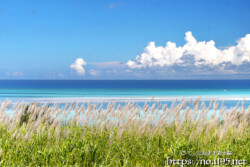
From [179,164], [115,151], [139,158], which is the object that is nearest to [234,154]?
[179,164]

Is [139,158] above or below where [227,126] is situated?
below

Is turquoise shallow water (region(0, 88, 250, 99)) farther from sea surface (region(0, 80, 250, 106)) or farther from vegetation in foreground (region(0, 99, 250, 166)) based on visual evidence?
vegetation in foreground (region(0, 99, 250, 166))

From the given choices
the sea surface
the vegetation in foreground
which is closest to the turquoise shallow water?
the sea surface

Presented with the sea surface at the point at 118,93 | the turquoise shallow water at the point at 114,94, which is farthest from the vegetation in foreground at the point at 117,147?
the turquoise shallow water at the point at 114,94

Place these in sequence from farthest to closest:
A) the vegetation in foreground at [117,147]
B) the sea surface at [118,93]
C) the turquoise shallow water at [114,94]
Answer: the turquoise shallow water at [114,94] < the sea surface at [118,93] < the vegetation in foreground at [117,147]

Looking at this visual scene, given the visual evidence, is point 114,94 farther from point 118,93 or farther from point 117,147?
point 117,147

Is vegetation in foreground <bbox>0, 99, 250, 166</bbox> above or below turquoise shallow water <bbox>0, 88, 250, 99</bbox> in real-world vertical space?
below

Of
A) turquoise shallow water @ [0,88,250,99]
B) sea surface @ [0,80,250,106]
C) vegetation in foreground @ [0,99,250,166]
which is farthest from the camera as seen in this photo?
turquoise shallow water @ [0,88,250,99]

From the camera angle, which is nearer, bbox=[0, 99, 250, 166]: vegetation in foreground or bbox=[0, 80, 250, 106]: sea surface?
bbox=[0, 99, 250, 166]: vegetation in foreground

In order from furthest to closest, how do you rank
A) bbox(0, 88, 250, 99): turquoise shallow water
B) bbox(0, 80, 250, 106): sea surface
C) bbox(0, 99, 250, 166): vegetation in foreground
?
bbox(0, 88, 250, 99): turquoise shallow water
bbox(0, 80, 250, 106): sea surface
bbox(0, 99, 250, 166): vegetation in foreground

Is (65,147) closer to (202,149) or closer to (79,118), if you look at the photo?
(79,118)

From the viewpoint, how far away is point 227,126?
5.20 m

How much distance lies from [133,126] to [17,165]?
257cm

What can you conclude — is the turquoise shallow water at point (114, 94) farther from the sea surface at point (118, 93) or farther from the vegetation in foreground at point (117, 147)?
the vegetation in foreground at point (117, 147)
